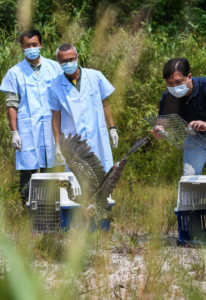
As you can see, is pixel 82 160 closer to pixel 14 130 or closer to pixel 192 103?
pixel 192 103

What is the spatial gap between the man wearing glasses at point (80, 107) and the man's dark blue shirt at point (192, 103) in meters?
0.71

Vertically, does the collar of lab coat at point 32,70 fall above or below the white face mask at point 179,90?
above

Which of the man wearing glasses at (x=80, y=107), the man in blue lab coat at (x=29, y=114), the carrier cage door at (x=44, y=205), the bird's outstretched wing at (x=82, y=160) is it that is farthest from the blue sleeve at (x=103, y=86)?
the carrier cage door at (x=44, y=205)

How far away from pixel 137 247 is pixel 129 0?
5824 mm

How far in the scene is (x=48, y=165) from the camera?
377cm

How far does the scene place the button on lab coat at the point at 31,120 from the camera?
382cm

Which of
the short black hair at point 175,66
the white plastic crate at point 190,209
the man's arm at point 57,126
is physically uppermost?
the short black hair at point 175,66

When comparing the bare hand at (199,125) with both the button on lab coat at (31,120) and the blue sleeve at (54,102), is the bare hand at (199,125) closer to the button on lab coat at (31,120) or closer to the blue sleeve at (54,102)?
the blue sleeve at (54,102)

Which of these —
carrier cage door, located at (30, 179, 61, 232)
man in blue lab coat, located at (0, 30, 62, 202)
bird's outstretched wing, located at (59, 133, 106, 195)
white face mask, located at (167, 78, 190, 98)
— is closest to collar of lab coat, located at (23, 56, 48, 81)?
man in blue lab coat, located at (0, 30, 62, 202)

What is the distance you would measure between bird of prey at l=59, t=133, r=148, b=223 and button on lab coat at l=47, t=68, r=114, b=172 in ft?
1.59

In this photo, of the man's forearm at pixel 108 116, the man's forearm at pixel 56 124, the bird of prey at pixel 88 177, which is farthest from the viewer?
the man's forearm at pixel 108 116

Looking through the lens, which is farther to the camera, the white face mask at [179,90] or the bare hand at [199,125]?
the white face mask at [179,90]

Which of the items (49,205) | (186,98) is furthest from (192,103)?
(49,205)

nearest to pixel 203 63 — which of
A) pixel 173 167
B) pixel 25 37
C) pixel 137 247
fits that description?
pixel 173 167
